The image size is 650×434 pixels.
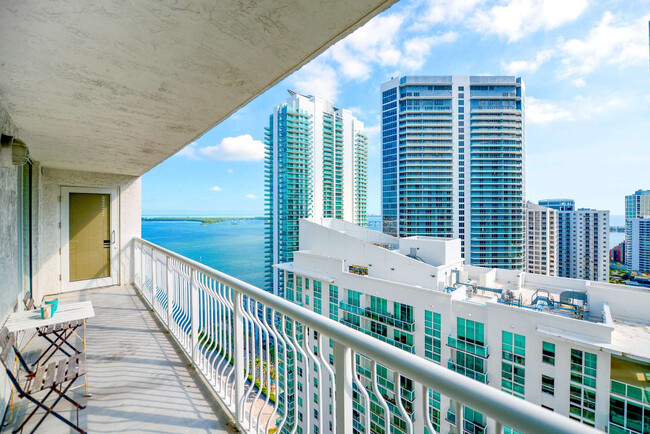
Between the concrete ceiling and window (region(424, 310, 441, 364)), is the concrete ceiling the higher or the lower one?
the higher one

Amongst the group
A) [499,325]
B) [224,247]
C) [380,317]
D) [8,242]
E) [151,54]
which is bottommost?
[224,247]

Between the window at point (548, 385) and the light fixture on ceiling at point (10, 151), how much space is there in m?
11.0

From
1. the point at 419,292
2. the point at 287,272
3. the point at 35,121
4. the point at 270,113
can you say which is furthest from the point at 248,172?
the point at 35,121

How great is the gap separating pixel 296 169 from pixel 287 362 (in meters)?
25.2

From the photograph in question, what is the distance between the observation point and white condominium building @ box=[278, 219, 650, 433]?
6.34 metres

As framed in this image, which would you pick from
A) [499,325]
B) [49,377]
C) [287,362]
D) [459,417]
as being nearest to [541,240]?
[499,325]

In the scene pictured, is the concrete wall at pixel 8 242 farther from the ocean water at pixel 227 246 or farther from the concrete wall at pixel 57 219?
the ocean water at pixel 227 246

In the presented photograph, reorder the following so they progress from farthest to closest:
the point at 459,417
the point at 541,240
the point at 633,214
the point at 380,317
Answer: the point at 633,214 < the point at 541,240 < the point at 380,317 < the point at 459,417

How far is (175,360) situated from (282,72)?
272cm

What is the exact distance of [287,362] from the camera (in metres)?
1.18

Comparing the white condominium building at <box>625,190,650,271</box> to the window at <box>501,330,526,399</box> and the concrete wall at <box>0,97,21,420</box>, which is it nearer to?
the window at <box>501,330,526,399</box>

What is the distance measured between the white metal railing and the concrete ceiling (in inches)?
52.7

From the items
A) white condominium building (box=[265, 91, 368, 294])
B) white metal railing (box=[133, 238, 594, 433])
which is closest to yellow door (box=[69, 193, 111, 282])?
white metal railing (box=[133, 238, 594, 433])

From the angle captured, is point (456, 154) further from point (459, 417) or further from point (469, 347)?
point (459, 417)
